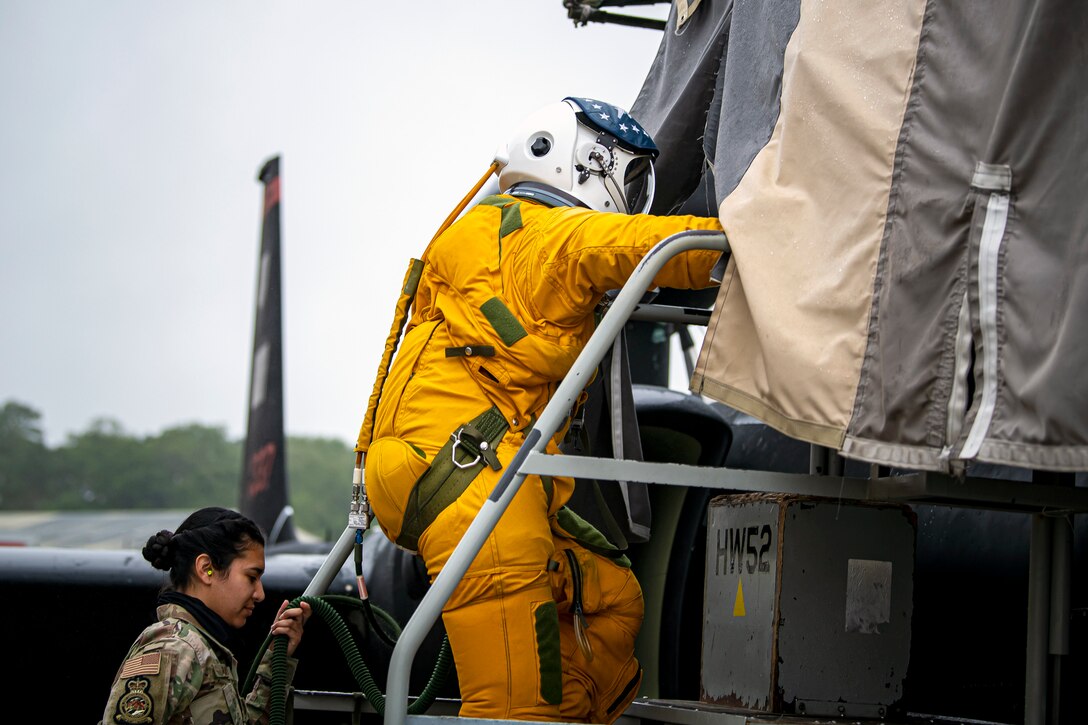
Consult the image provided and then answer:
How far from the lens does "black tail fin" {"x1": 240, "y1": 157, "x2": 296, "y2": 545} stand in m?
13.4

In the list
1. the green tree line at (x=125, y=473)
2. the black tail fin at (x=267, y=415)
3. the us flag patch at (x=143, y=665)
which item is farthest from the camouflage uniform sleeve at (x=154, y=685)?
the green tree line at (x=125, y=473)

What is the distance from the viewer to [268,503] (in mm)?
13945

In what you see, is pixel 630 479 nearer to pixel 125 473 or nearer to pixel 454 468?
pixel 454 468

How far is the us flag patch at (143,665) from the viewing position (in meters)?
2.97

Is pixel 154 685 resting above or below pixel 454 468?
below

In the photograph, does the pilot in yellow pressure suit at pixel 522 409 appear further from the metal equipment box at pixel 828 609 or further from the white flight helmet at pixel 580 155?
the metal equipment box at pixel 828 609

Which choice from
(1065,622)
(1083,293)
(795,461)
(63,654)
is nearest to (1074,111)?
(1083,293)

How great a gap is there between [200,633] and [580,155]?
1587 millimetres

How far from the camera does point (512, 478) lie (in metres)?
2.70

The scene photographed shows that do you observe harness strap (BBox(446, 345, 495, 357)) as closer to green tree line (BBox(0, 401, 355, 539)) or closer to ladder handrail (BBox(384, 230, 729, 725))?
ladder handrail (BBox(384, 230, 729, 725))

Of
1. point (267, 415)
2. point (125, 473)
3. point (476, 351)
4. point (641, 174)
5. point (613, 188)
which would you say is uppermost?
point (641, 174)

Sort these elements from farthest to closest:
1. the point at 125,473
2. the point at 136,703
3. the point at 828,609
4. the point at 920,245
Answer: the point at 125,473 < the point at 828,609 < the point at 136,703 < the point at 920,245

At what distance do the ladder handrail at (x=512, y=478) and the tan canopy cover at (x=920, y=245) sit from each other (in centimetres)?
20

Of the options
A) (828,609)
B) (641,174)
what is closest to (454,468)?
(828,609)
